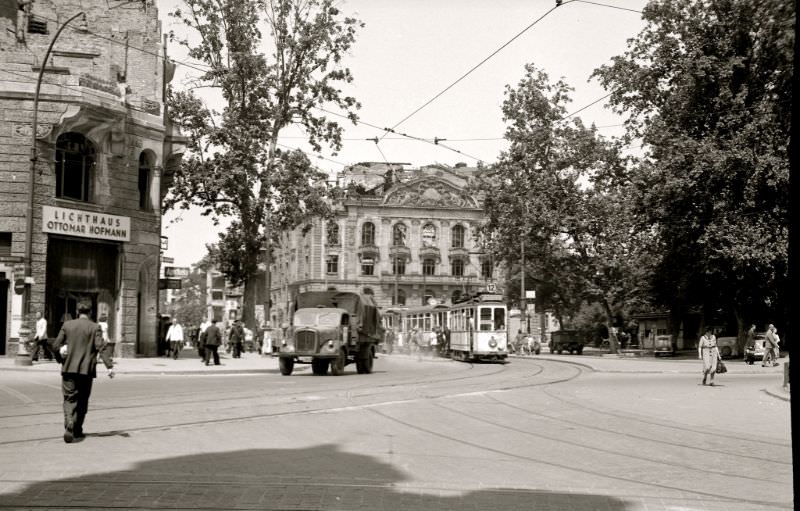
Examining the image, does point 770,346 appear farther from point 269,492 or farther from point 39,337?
point 269,492

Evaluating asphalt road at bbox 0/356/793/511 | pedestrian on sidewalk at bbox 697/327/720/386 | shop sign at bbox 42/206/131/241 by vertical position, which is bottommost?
asphalt road at bbox 0/356/793/511

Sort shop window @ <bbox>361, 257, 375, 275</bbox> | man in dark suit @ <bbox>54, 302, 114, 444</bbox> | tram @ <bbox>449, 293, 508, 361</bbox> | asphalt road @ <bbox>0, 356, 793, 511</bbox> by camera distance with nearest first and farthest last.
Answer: asphalt road @ <bbox>0, 356, 793, 511</bbox>
man in dark suit @ <bbox>54, 302, 114, 444</bbox>
tram @ <bbox>449, 293, 508, 361</bbox>
shop window @ <bbox>361, 257, 375, 275</bbox>

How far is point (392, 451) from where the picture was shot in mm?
10297

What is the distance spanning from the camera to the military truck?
26.4 metres

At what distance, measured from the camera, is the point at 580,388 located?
22.2m

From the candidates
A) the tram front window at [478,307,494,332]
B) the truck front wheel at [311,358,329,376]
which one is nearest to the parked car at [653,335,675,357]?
the tram front window at [478,307,494,332]

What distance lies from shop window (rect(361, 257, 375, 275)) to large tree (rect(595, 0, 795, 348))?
55088 mm

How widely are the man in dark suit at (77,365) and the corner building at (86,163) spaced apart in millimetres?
19274

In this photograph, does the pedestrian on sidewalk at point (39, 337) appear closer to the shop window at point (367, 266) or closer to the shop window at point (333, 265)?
the shop window at point (333, 265)

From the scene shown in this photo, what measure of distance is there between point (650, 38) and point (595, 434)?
35711mm

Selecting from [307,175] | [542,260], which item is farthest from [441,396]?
[542,260]

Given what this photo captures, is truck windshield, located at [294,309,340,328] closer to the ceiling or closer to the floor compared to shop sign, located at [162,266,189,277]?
closer to the floor

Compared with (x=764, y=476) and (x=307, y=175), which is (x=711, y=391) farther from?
(x=307, y=175)

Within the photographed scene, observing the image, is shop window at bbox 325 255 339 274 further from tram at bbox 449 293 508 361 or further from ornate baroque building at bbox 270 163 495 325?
tram at bbox 449 293 508 361
